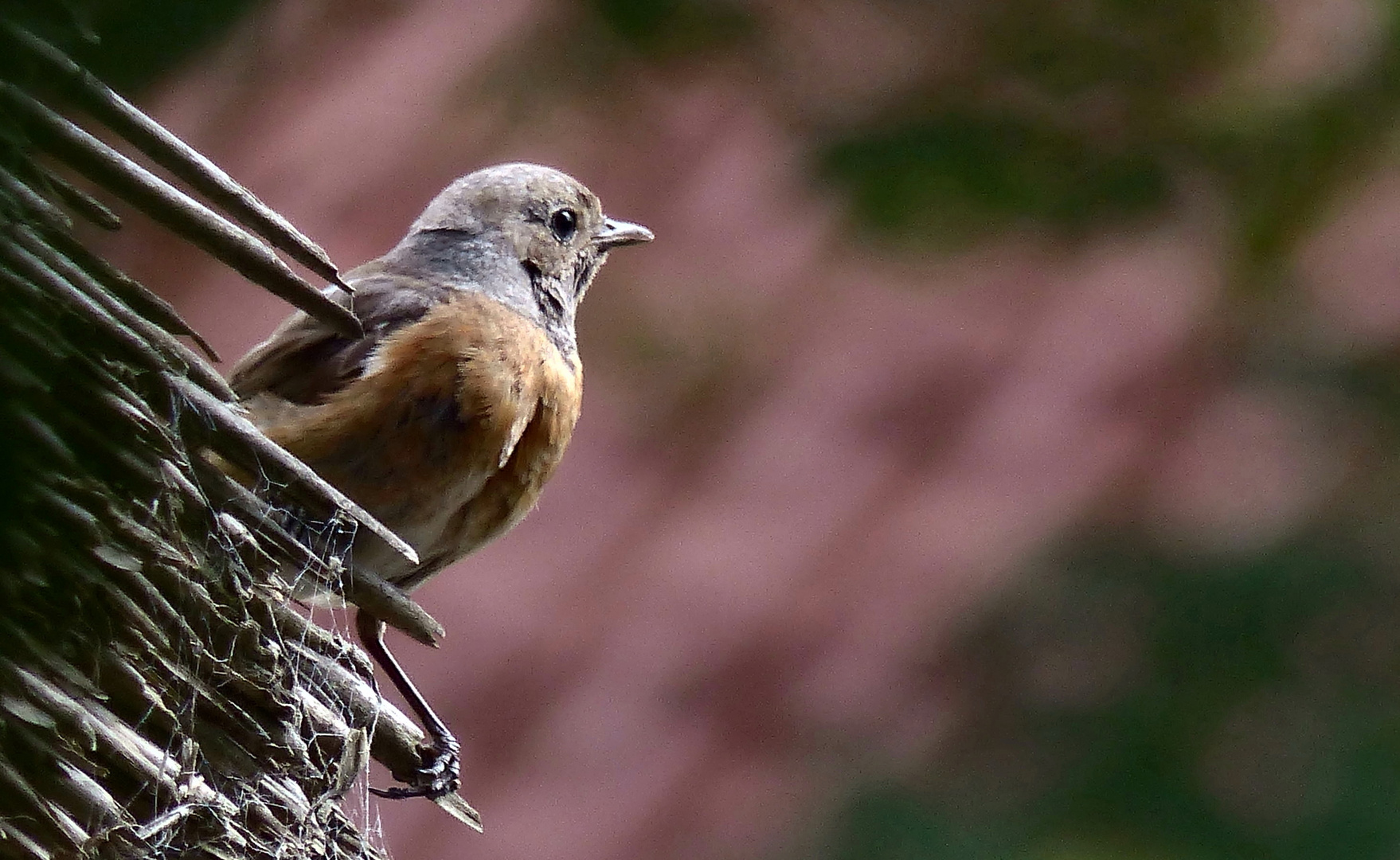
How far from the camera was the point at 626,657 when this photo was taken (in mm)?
3592

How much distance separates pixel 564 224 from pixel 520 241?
130mm

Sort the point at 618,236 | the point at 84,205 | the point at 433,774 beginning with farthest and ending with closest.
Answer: the point at 618,236 → the point at 433,774 → the point at 84,205

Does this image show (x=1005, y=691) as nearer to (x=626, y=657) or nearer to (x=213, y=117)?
(x=626, y=657)

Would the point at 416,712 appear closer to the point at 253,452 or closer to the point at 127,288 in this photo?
the point at 253,452

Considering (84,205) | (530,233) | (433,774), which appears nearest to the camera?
(84,205)

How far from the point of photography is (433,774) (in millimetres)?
1659

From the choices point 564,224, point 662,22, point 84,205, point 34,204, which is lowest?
point 34,204

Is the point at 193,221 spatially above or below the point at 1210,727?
below

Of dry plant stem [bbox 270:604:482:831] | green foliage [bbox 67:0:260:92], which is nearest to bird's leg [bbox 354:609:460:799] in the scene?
dry plant stem [bbox 270:604:482:831]

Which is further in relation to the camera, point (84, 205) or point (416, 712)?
point (416, 712)

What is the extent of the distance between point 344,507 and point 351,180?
260 cm

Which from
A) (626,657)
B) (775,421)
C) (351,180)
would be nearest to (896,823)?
(626,657)

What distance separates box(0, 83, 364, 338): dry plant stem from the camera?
912 millimetres

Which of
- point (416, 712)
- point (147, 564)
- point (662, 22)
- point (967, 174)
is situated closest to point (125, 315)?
point (147, 564)
